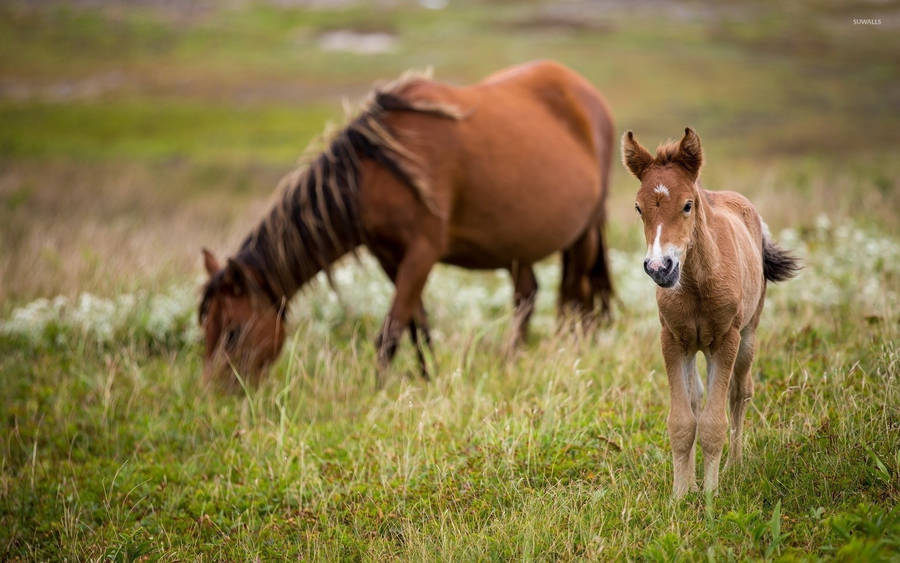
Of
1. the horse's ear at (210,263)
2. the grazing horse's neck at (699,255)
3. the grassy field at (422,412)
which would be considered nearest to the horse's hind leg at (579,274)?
the grassy field at (422,412)

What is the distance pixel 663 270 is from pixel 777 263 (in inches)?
54.5

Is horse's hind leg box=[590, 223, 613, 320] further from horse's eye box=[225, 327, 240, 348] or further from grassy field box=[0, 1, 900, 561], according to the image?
horse's eye box=[225, 327, 240, 348]

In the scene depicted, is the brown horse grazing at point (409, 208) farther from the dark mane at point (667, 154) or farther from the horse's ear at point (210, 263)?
the dark mane at point (667, 154)

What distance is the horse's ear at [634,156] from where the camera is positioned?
10.4 ft

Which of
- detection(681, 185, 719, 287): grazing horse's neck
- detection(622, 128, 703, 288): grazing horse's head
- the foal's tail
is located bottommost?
the foal's tail

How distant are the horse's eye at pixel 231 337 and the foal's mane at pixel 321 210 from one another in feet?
1.05

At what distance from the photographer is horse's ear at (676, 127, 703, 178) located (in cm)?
305

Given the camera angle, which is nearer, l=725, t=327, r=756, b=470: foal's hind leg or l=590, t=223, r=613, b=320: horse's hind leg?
l=725, t=327, r=756, b=470: foal's hind leg

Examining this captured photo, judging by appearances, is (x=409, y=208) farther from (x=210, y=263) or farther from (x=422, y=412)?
(x=422, y=412)

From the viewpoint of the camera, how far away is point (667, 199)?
3037 mm

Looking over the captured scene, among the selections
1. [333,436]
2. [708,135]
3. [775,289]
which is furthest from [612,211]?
[708,135]

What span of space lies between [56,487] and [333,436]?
175 centimetres

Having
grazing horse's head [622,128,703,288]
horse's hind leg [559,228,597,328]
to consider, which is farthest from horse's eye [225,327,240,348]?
grazing horse's head [622,128,703,288]

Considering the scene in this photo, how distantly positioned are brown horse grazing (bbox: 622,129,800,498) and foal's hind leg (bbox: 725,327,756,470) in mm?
40
